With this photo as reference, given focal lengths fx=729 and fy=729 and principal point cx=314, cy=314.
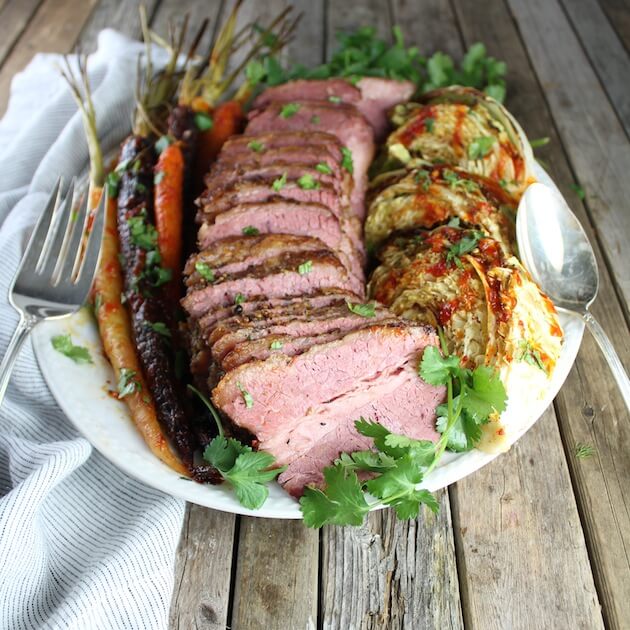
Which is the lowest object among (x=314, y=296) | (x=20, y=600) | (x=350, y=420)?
(x=20, y=600)

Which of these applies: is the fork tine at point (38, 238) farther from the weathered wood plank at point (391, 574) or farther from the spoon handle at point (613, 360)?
the spoon handle at point (613, 360)

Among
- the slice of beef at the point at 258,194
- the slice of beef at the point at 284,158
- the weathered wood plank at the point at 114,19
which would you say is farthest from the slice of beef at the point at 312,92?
the weathered wood plank at the point at 114,19

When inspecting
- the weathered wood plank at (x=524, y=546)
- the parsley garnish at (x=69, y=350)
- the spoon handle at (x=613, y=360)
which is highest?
the parsley garnish at (x=69, y=350)

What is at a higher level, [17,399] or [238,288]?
[238,288]

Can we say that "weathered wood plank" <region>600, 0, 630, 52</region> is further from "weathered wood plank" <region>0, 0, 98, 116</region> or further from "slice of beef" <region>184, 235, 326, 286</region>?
"weathered wood plank" <region>0, 0, 98, 116</region>

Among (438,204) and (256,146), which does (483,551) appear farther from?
(256,146)

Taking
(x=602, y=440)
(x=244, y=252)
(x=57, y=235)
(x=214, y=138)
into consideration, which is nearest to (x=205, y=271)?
(x=244, y=252)

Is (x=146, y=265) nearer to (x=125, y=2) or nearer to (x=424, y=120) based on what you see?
(x=424, y=120)

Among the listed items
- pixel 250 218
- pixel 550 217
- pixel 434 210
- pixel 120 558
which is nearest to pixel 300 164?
pixel 250 218

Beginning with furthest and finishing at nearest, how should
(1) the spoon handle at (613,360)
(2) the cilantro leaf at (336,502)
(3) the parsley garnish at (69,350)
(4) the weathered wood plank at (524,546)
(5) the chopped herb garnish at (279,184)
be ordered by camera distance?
(5) the chopped herb garnish at (279,184) < (3) the parsley garnish at (69,350) < (1) the spoon handle at (613,360) < (4) the weathered wood plank at (524,546) < (2) the cilantro leaf at (336,502)
